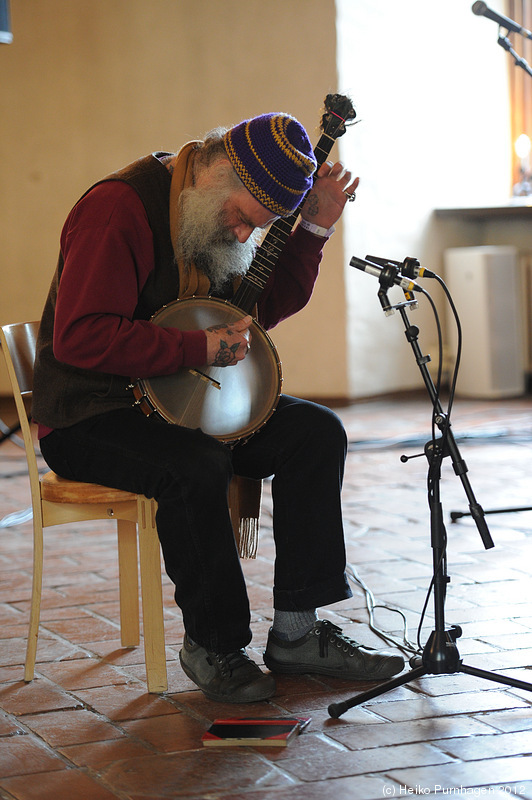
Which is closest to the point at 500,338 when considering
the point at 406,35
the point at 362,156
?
the point at 362,156

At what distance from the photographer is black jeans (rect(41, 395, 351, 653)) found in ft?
6.02

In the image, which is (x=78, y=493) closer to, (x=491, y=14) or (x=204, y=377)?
(x=204, y=377)

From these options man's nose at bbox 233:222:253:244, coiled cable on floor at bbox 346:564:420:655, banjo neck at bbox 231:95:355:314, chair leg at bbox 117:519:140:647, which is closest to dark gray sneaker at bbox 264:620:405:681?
coiled cable on floor at bbox 346:564:420:655

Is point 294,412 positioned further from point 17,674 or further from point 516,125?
point 516,125

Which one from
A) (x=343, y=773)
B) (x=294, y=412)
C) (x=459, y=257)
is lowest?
(x=343, y=773)

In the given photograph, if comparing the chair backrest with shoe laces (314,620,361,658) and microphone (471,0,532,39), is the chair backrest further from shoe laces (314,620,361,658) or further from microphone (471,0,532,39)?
microphone (471,0,532,39)

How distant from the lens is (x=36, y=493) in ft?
6.59

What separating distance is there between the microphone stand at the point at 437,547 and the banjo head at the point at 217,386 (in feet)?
1.20

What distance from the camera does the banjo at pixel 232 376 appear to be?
197 centimetres

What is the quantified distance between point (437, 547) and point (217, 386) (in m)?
0.56

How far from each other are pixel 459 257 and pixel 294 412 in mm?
4204

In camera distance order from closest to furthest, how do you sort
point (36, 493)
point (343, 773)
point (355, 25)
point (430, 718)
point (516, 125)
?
point (343, 773) < point (430, 718) < point (36, 493) < point (355, 25) < point (516, 125)

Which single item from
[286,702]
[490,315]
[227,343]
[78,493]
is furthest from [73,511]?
[490,315]

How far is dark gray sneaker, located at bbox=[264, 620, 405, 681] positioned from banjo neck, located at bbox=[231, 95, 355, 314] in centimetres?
69
